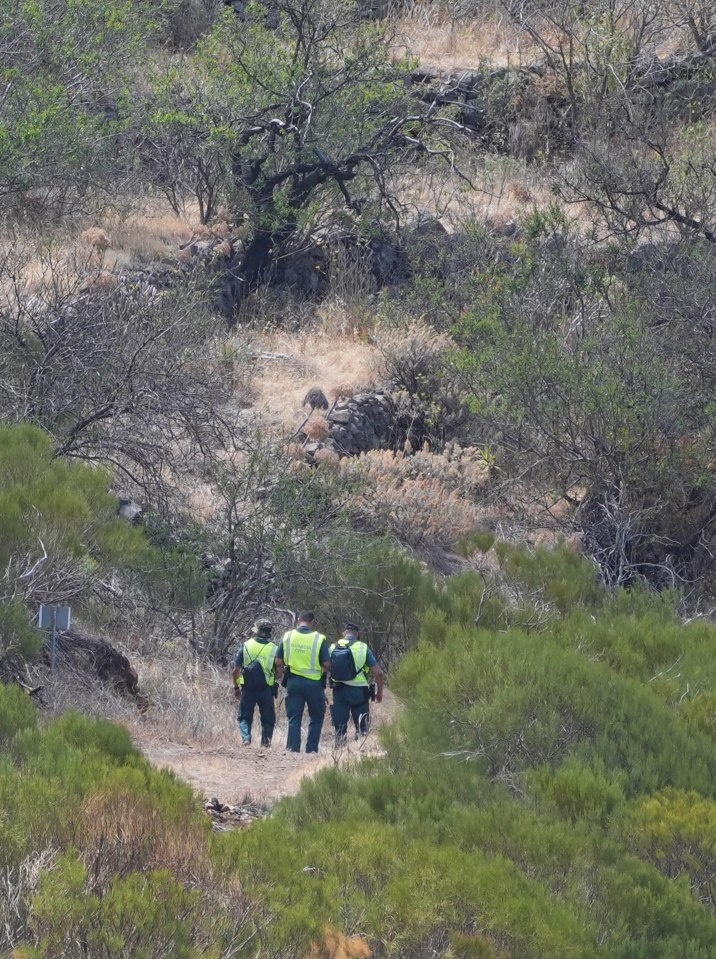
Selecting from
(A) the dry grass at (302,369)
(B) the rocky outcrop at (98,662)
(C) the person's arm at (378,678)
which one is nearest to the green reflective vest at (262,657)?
(C) the person's arm at (378,678)

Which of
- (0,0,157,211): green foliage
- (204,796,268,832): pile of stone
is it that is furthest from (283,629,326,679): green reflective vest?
(0,0,157,211): green foliage

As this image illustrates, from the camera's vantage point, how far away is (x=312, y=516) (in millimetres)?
15266

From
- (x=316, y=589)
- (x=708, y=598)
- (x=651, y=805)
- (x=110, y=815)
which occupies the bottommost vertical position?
(x=708, y=598)

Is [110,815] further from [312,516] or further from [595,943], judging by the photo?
[312,516]

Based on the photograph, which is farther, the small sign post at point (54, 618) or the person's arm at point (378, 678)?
the person's arm at point (378, 678)

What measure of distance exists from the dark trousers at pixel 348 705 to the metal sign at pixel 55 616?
2325mm

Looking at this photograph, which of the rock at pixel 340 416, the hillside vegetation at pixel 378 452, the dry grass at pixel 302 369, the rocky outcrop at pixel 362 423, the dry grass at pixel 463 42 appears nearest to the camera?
the hillside vegetation at pixel 378 452

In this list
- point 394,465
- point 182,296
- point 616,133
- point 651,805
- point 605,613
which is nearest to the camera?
point 651,805

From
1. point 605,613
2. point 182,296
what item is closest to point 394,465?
point 182,296

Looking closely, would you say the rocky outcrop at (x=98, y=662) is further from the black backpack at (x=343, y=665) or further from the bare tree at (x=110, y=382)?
the bare tree at (x=110, y=382)

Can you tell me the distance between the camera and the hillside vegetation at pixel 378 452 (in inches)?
276

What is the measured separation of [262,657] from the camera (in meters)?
11.7

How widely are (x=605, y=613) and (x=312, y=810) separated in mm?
6337

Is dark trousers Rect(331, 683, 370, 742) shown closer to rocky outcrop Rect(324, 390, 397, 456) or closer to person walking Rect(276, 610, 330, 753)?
person walking Rect(276, 610, 330, 753)
